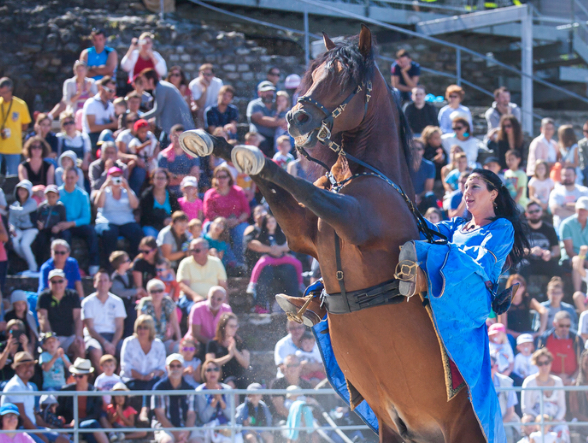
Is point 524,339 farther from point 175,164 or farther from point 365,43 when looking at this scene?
point 365,43

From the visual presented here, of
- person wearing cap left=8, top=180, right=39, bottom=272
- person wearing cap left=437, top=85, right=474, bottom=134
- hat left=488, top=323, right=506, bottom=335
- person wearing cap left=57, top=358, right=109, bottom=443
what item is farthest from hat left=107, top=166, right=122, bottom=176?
person wearing cap left=437, top=85, right=474, bottom=134

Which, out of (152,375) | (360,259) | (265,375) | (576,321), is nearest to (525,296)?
(576,321)

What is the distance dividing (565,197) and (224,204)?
Result: 4.32 m

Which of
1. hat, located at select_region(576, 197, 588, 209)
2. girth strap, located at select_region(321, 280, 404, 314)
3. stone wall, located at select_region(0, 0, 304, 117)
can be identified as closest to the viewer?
girth strap, located at select_region(321, 280, 404, 314)

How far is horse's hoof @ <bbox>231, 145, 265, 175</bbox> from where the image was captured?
3133 millimetres

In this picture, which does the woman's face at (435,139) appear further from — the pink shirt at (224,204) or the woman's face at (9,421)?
the woman's face at (9,421)

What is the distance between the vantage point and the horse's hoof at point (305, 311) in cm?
391

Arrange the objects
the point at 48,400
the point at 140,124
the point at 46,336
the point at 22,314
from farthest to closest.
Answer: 1. the point at 140,124
2. the point at 22,314
3. the point at 46,336
4. the point at 48,400

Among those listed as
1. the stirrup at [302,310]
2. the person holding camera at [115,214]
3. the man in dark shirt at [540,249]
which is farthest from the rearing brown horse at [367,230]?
the man in dark shirt at [540,249]

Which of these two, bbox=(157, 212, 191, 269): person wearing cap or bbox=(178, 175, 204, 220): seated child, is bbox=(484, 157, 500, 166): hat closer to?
bbox=(178, 175, 204, 220): seated child

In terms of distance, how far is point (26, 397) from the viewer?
6551 mm

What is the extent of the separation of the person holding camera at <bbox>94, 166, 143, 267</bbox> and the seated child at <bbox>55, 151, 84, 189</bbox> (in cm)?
51

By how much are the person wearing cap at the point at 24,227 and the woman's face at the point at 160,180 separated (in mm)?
1362

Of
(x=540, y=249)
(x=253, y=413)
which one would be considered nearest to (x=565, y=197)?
(x=540, y=249)
